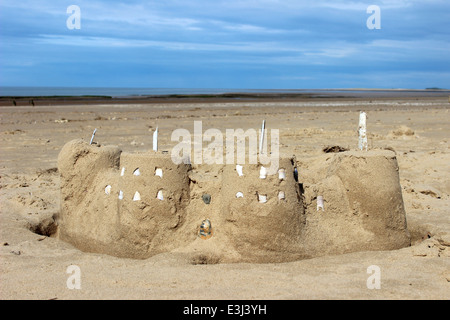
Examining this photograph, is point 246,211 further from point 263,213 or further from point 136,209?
point 136,209

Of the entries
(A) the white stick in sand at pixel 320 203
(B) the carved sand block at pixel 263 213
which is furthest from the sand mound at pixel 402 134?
(B) the carved sand block at pixel 263 213

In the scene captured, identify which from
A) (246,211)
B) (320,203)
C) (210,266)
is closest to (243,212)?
(246,211)

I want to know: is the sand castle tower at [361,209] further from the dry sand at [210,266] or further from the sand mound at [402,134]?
the sand mound at [402,134]

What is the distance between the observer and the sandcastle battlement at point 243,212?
14.6ft

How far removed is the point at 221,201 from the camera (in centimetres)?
465

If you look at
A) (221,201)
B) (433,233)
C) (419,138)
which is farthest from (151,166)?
(419,138)

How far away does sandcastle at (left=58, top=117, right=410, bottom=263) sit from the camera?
446cm

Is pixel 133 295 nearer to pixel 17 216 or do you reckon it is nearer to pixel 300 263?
pixel 300 263

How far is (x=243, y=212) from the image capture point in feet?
14.6

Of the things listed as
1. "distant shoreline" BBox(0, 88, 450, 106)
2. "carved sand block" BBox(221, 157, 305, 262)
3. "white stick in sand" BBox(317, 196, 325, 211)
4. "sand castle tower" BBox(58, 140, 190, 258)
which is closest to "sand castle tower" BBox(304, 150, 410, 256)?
"white stick in sand" BBox(317, 196, 325, 211)

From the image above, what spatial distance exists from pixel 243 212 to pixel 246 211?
0.10 ft

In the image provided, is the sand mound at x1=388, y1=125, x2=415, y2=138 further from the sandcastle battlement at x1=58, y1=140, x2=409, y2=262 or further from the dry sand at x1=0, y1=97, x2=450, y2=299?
the sandcastle battlement at x1=58, y1=140, x2=409, y2=262
